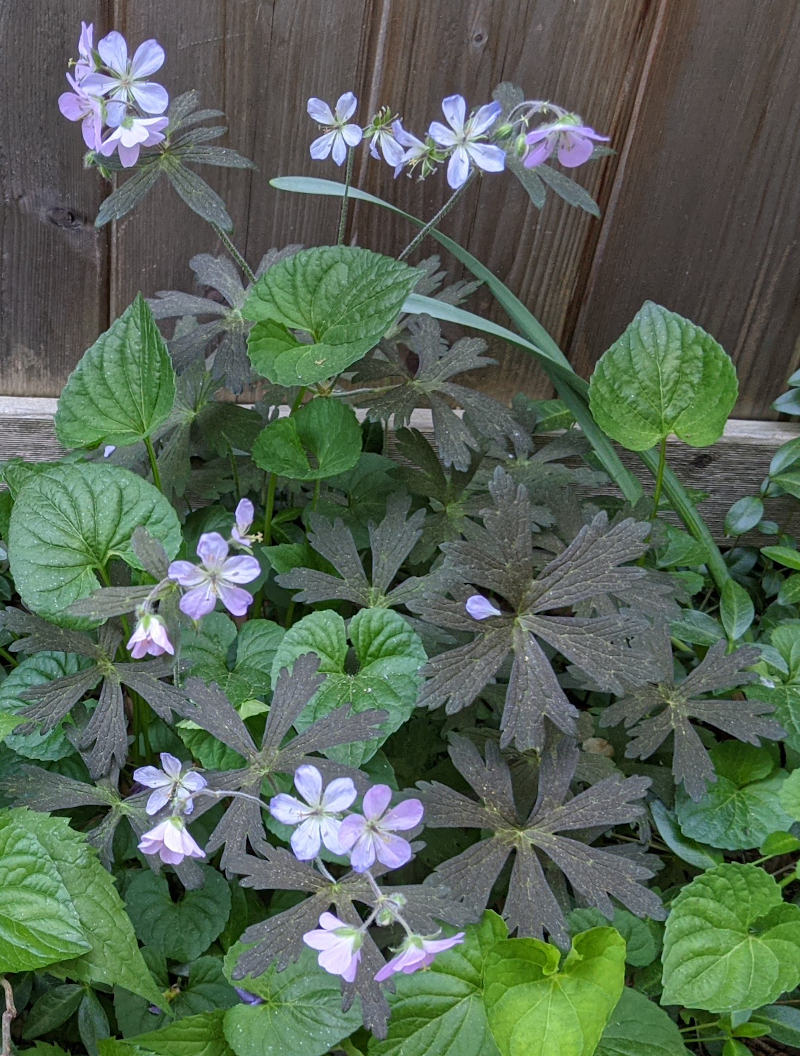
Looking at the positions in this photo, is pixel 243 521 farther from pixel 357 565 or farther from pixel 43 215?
pixel 43 215

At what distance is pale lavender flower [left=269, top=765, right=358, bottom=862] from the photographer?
0.78 m

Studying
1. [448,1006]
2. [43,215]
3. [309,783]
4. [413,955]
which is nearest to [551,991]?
[448,1006]

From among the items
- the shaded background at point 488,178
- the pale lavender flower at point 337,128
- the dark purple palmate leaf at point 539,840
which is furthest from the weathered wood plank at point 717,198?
the dark purple palmate leaf at point 539,840

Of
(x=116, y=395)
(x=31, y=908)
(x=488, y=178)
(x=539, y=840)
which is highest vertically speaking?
(x=488, y=178)

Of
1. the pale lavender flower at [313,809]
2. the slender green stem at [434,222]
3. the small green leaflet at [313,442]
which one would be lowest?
the pale lavender flower at [313,809]

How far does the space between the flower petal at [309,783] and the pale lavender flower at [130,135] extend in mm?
661

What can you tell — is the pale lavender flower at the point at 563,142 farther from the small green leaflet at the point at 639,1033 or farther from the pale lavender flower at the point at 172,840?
the small green leaflet at the point at 639,1033

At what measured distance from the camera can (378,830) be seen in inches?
30.9

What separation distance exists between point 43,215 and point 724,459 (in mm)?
1276

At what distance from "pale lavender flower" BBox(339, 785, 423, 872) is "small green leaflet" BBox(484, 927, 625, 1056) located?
0.59ft

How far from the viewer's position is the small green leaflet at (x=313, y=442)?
44.6 inches

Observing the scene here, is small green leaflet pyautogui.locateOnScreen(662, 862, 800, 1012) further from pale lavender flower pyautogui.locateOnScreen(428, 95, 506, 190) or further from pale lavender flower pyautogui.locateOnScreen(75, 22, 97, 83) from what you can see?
pale lavender flower pyautogui.locateOnScreen(75, 22, 97, 83)

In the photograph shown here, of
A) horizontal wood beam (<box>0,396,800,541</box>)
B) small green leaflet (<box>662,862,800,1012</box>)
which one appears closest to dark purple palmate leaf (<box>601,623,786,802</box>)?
small green leaflet (<box>662,862,800,1012</box>)

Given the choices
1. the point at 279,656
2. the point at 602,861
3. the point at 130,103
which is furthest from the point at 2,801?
the point at 130,103
